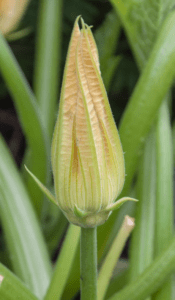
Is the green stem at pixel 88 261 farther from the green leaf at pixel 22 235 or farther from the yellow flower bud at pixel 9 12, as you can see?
the yellow flower bud at pixel 9 12

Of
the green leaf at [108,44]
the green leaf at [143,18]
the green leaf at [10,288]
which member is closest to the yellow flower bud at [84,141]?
the green leaf at [10,288]

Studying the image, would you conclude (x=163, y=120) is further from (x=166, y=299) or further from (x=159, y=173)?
(x=166, y=299)

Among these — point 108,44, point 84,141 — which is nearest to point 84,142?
point 84,141

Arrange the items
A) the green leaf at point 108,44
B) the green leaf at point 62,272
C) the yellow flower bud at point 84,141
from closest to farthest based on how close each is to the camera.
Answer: the yellow flower bud at point 84,141 → the green leaf at point 62,272 → the green leaf at point 108,44

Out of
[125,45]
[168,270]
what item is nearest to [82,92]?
[168,270]

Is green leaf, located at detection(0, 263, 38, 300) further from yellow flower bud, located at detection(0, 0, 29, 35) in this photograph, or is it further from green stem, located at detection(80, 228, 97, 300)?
yellow flower bud, located at detection(0, 0, 29, 35)

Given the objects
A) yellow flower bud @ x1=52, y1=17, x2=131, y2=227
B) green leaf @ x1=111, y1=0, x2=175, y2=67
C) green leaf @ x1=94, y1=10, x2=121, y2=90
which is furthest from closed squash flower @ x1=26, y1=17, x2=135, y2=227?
green leaf @ x1=94, y1=10, x2=121, y2=90

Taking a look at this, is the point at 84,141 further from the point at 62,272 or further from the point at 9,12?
the point at 9,12
